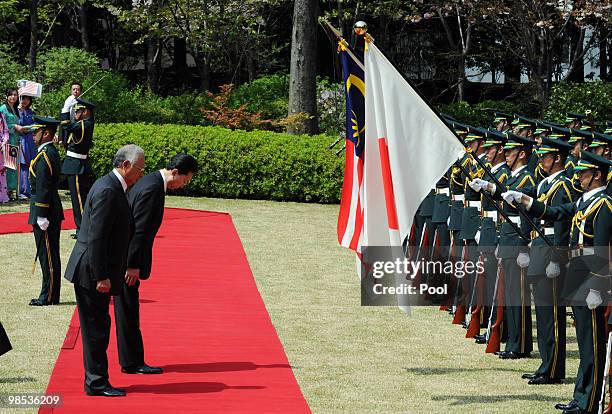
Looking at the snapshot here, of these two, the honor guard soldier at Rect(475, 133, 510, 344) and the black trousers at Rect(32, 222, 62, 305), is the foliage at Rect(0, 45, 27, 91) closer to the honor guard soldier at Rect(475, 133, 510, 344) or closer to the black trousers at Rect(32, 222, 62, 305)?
the black trousers at Rect(32, 222, 62, 305)

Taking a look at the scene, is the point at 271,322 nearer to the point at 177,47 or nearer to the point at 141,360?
the point at 141,360

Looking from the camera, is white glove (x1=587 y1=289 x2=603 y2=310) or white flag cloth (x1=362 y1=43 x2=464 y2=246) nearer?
white glove (x1=587 y1=289 x2=603 y2=310)

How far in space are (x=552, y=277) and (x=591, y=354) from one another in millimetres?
1097

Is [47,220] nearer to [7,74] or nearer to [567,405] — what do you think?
[567,405]

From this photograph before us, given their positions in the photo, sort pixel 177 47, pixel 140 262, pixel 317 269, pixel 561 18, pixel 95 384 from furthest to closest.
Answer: pixel 177 47
pixel 561 18
pixel 317 269
pixel 140 262
pixel 95 384

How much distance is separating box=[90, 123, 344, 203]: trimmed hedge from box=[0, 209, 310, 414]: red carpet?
6.41m

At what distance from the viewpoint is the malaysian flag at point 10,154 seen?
19859 mm

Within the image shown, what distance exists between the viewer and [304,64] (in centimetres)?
2486

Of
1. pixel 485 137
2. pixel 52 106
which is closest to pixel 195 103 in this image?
pixel 52 106

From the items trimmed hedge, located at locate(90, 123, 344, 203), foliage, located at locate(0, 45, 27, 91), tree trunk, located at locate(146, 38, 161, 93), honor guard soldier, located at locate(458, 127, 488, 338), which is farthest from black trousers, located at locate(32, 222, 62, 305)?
Answer: tree trunk, located at locate(146, 38, 161, 93)

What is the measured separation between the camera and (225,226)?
18781mm

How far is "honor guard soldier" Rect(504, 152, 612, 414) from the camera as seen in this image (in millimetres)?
8328

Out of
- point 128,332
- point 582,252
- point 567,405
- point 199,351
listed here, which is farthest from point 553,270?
point 128,332

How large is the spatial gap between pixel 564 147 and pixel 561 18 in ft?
58.6
